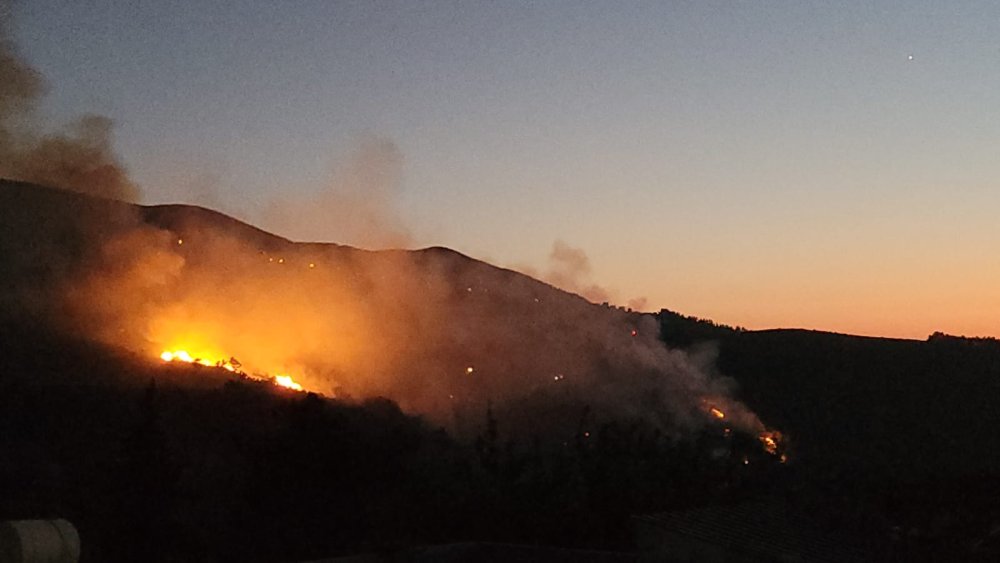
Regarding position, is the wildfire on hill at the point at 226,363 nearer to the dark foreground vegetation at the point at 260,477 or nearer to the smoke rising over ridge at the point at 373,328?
the smoke rising over ridge at the point at 373,328

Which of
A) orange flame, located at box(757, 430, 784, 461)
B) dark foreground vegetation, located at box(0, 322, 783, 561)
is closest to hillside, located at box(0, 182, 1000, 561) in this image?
dark foreground vegetation, located at box(0, 322, 783, 561)

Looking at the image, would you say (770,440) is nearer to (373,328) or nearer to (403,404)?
(403,404)

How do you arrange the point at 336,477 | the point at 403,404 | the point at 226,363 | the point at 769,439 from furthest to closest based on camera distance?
the point at 769,439, the point at 403,404, the point at 226,363, the point at 336,477

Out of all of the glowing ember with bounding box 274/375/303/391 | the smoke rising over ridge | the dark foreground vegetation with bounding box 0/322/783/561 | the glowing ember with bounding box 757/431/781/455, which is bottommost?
the dark foreground vegetation with bounding box 0/322/783/561

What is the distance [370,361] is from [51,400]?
3235 centimetres

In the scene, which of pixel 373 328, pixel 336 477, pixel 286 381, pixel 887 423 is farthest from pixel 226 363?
pixel 887 423

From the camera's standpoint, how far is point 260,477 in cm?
3403

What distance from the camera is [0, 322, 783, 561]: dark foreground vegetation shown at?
31.4 m

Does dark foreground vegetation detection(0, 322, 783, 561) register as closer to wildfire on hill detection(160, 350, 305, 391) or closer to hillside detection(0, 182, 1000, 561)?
hillside detection(0, 182, 1000, 561)

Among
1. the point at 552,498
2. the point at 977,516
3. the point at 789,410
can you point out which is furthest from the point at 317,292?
the point at 977,516

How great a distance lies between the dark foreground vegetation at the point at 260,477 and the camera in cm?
3139

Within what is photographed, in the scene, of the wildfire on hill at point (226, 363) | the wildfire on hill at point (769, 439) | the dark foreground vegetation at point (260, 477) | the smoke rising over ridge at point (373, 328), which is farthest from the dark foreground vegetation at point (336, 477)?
the smoke rising over ridge at point (373, 328)

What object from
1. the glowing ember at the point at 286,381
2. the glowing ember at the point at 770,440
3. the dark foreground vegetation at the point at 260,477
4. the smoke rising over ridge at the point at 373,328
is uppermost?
the smoke rising over ridge at the point at 373,328

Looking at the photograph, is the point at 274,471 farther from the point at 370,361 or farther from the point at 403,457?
the point at 370,361
